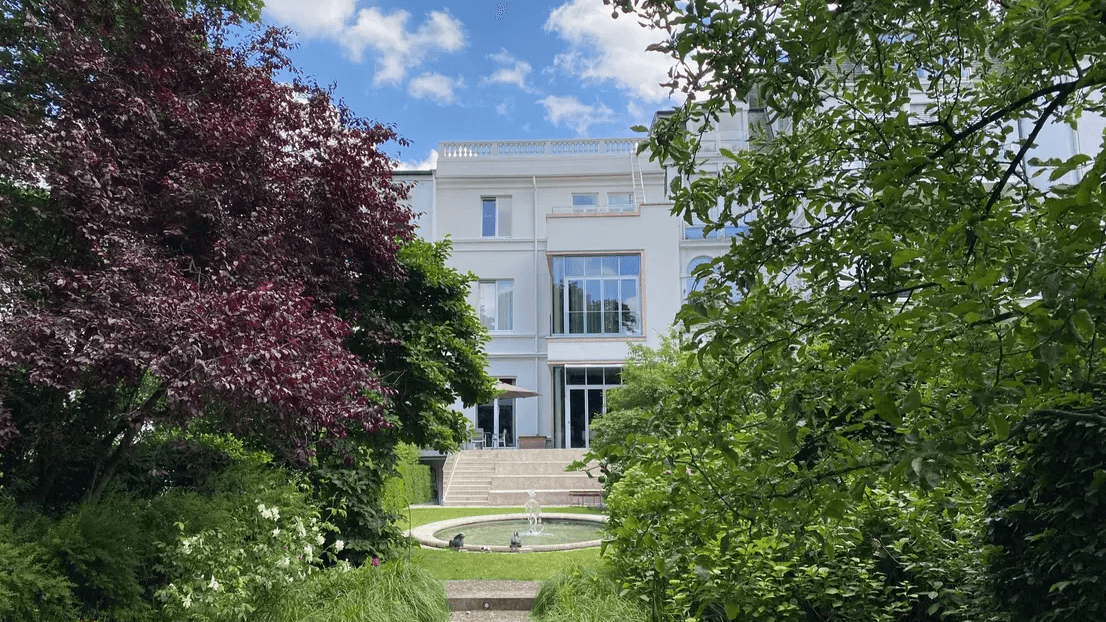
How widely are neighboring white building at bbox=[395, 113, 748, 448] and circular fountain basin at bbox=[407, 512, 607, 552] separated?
419 inches

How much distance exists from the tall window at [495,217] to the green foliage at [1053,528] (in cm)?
2808

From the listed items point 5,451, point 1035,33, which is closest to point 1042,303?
point 1035,33

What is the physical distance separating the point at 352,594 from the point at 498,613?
5.01ft

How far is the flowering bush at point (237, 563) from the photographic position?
19.0ft

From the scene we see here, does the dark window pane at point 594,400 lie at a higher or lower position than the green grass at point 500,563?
higher

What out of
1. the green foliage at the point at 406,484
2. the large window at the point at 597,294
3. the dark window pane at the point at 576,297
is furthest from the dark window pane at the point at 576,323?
the green foliage at the point at 406,484

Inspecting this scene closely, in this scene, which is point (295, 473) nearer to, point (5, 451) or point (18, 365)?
point (5, 451)

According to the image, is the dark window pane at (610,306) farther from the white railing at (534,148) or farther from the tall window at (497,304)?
the white railing at (534,148)

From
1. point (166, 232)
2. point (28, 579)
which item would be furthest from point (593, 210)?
point (28, 579)

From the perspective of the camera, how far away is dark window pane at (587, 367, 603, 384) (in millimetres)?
27953

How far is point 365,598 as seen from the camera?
22.4 ft

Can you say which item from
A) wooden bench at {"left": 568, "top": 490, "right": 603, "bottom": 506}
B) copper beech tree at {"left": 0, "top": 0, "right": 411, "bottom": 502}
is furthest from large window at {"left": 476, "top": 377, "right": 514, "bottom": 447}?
copper beech tree at {"left": 0, "top": 0, "right": 411, "bottom": 502}

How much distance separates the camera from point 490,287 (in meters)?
30.3

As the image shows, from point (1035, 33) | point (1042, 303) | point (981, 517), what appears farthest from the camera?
point (981, 517)
